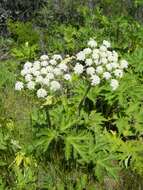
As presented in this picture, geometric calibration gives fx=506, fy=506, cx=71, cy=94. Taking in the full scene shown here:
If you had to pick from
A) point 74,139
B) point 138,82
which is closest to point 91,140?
point 74,139

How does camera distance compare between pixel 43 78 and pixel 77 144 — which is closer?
pixel 43 78

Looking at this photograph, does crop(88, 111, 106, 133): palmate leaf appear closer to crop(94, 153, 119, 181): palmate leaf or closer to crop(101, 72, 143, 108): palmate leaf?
crop(101, 72, 143, 108): palmate leaf

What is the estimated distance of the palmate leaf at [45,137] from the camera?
4.41 m

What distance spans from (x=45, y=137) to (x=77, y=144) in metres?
0.29

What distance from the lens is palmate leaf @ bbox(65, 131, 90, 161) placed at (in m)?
Result: 4.36

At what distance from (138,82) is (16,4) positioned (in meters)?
3.96

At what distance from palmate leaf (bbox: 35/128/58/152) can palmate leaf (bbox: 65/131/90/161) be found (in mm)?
122

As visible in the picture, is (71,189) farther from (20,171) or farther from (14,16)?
(14,16)

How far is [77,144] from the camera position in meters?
4.42

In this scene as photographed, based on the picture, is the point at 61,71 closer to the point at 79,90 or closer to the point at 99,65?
the point at 99,65

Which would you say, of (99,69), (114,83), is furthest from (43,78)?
(114,83)

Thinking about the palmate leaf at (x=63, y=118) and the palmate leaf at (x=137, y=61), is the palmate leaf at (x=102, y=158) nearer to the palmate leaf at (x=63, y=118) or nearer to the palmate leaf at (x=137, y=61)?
the palmate leaf at (x=63, y=118)

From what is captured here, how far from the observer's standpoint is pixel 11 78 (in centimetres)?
608

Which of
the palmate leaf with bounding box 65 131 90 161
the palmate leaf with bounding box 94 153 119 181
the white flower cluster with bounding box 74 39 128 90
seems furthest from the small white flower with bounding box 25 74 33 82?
the palmate leaf with bounding box 94 153 119 181
